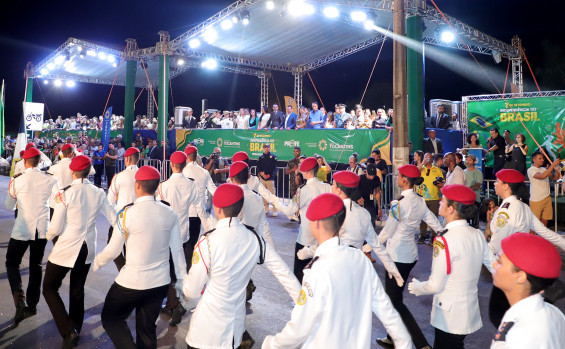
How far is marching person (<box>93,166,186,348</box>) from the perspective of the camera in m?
3.87

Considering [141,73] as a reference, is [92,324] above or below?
below

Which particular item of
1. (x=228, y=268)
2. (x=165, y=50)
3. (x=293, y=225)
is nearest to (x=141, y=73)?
(x=165, y=50)

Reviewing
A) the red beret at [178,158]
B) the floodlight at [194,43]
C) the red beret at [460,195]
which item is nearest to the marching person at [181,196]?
the red beret at [178,158]

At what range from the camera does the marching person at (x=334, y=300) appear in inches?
101

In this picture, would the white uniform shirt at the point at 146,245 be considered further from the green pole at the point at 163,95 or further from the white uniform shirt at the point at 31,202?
the green pole at the point at 163,95

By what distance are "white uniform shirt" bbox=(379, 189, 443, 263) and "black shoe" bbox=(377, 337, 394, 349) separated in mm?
848

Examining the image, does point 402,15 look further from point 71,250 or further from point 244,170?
point 71,250

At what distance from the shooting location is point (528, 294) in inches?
86.9

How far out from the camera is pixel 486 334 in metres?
5.25

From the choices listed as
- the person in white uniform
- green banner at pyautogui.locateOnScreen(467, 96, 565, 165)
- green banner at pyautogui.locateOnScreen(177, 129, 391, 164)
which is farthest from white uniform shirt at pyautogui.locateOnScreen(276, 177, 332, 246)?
green banner at pyautogui.locateOnScreen(467, 96, 565, 165)

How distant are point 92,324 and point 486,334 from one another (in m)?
4.43

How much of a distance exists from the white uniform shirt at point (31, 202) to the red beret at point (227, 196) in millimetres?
3540

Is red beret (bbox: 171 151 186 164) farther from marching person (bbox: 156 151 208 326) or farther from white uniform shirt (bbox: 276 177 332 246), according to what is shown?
white uniform shirt (bbox: 276 177 332 246)

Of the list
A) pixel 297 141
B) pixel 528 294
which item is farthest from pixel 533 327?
pixel 297 141
